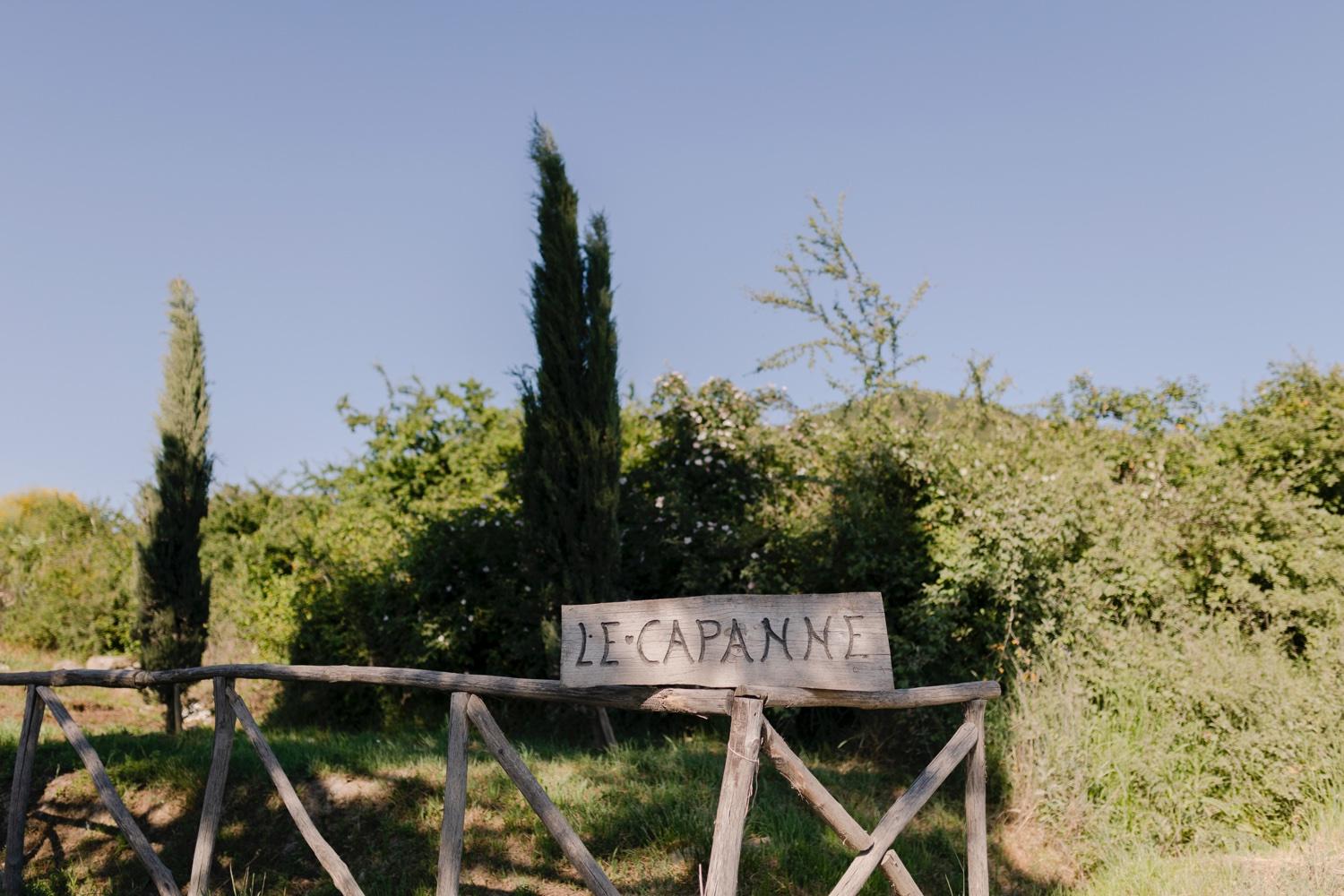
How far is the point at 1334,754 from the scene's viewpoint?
6473 millimetres

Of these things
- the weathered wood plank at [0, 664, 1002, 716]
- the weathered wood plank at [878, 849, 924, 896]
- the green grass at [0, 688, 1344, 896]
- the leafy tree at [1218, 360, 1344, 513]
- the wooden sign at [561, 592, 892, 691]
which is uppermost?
the leafy tree at [1218, 360, 1344, 513]

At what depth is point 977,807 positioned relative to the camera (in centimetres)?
420

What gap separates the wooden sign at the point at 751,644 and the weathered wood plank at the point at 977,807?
34.9 inches

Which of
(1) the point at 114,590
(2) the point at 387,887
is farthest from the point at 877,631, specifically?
(1) the point at 114,590

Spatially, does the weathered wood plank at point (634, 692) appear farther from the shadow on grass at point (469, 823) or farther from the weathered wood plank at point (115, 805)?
the shadow on grass at point (469, 823)

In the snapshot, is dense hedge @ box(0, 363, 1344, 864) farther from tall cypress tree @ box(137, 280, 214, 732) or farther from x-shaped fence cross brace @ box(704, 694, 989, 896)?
x-shaped fence cross brace @ box(704, 694, 989, 896)

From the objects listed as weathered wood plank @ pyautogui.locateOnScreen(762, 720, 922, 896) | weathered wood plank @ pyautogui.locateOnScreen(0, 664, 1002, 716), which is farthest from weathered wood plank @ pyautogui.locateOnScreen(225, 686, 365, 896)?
weathered wood plank @ pyautogui.locateOnScreen(762, 720, 922, 896)

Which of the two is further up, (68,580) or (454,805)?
(68,580)

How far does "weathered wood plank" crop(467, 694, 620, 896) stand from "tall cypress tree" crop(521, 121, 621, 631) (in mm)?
4315

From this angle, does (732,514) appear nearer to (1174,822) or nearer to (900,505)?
(900,505)

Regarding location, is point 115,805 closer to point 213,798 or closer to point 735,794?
point 213,798

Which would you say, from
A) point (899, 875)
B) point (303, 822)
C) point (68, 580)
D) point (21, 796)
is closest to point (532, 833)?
point (303, 822)

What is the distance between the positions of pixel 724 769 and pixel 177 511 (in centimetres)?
818

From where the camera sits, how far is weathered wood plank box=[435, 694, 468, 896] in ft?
12.6
